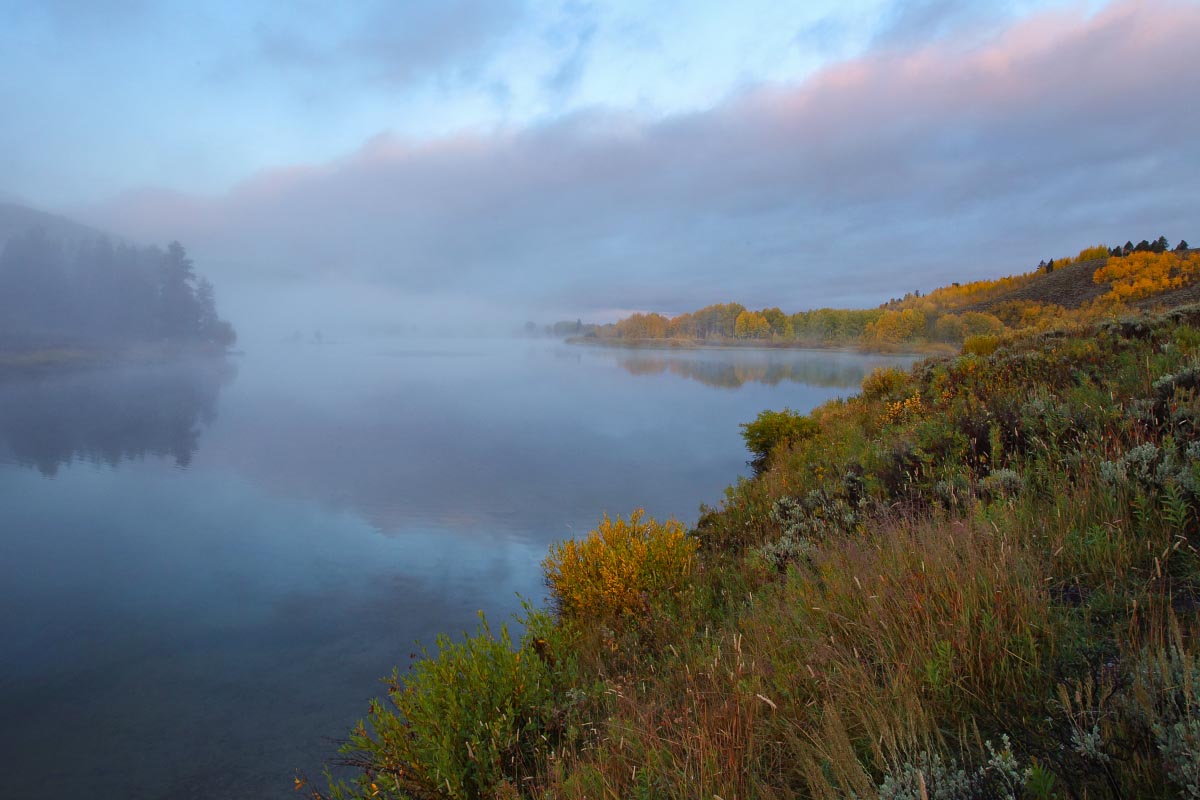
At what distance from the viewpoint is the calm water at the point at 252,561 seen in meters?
5.77

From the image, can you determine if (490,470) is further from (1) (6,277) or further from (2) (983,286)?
(2) (983,286)

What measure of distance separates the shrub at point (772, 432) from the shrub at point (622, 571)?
9779 millimetres

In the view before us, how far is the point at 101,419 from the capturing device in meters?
28.2

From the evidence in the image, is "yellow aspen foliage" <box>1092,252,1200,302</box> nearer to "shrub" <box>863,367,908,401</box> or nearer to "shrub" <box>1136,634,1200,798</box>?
"shrub" <box>863,367,908,401</box>

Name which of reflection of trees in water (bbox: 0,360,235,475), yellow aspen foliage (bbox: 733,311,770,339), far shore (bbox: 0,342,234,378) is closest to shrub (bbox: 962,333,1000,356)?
reflection of trees in water (bbox: 0,360,235,475)

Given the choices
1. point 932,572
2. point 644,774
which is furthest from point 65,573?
point 932,572

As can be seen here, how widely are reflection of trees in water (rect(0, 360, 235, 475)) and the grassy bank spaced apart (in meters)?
20.6

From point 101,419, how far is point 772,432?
34277 mm

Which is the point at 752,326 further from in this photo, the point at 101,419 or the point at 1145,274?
the point at 101,419

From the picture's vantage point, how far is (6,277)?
72062mm

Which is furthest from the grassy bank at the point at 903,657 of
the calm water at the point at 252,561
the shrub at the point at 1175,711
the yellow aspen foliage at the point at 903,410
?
the yellow aspen foliage at the point at 903,410

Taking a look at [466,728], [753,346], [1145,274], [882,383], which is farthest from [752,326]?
[466,728]

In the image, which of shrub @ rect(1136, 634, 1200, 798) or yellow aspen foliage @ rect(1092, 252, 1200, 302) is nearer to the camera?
shrub @ rect(1136, 634, 1200, 798)

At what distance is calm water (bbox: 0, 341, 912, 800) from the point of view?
18.9 ft
